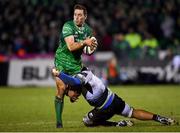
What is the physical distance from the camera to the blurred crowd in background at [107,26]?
26734 millimetres

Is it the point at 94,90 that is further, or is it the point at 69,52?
the point at 69,52

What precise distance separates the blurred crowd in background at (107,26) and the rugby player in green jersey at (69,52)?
14522mm

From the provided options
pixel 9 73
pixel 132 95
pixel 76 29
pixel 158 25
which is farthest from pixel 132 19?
pixel 76 29

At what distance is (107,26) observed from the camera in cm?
2823

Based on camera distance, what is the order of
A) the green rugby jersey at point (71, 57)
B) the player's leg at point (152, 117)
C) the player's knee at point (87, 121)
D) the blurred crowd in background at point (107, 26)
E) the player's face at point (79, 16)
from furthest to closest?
the blurred crowd in background at point (107, 26)
the player's knee at point (87, 121)
the green rugby jersey at point (71, 57)
the player's leg at point (152, 117)
the player's face at point (79, 16)

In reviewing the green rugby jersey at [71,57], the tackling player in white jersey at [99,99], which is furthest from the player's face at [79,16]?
the tackling player in white jersey at [99,99]

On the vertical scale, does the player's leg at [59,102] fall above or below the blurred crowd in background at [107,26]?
below

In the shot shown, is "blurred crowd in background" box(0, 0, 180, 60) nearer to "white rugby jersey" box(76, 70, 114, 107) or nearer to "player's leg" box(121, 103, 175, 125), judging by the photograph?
"player's leg" box(121, 103, 175, 125)

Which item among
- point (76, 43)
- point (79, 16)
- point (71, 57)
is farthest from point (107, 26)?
point (76, 43)

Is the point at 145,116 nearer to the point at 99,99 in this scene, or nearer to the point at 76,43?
the point at 99,99

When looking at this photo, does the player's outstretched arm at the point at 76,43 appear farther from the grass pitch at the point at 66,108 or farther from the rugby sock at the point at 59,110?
the grass pitch at the point at 66,108

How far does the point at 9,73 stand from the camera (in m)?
25.8

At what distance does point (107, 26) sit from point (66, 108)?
12.3m

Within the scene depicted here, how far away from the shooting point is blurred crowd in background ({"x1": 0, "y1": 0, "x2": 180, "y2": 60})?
26734 millimetres
